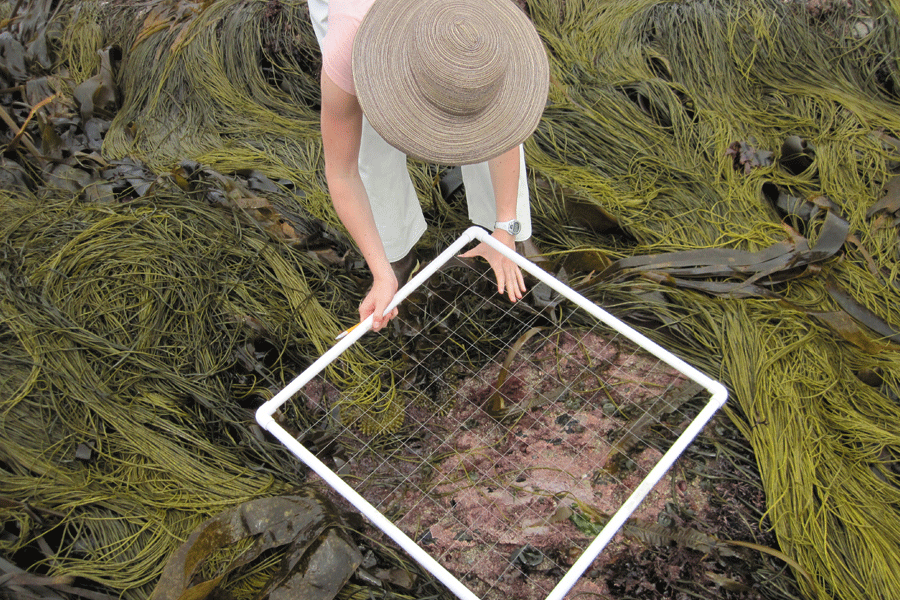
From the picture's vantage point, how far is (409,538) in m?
1.39

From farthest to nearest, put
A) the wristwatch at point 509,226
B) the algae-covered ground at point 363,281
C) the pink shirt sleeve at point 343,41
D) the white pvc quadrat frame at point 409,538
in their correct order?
the wristwatch at point 509,226 < the algae-covered ground at point 363,281 < the pink shirt sleeve at point 343,41 < the white pvc quadrat frame at point 409,538

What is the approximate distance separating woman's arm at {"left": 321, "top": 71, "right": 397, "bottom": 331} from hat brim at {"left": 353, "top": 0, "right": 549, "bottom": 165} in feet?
0.63

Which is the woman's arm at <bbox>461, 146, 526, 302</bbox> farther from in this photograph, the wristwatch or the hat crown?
the hat crown

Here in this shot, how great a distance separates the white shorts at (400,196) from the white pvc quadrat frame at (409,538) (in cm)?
40

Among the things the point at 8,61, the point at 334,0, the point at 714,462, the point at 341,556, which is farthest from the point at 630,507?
the point at 8,61

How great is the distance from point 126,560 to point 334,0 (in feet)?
5.41

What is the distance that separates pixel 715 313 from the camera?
76.5 inches

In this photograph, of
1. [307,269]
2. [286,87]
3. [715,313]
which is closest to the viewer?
[715,313]

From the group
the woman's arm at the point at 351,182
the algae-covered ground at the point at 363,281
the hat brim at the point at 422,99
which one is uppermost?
the hat brim at the point at 422,99

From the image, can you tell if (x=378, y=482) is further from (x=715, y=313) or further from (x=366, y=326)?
(x=715, y=313)

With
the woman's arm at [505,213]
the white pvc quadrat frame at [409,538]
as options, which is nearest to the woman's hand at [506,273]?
the woman's arm at [505,213]

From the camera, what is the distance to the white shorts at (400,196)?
1850mm

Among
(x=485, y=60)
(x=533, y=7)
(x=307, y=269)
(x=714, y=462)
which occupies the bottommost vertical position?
(x=714, y=462)

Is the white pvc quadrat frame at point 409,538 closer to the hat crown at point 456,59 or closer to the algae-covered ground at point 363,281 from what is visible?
the algae-covered ground at point 363,281
